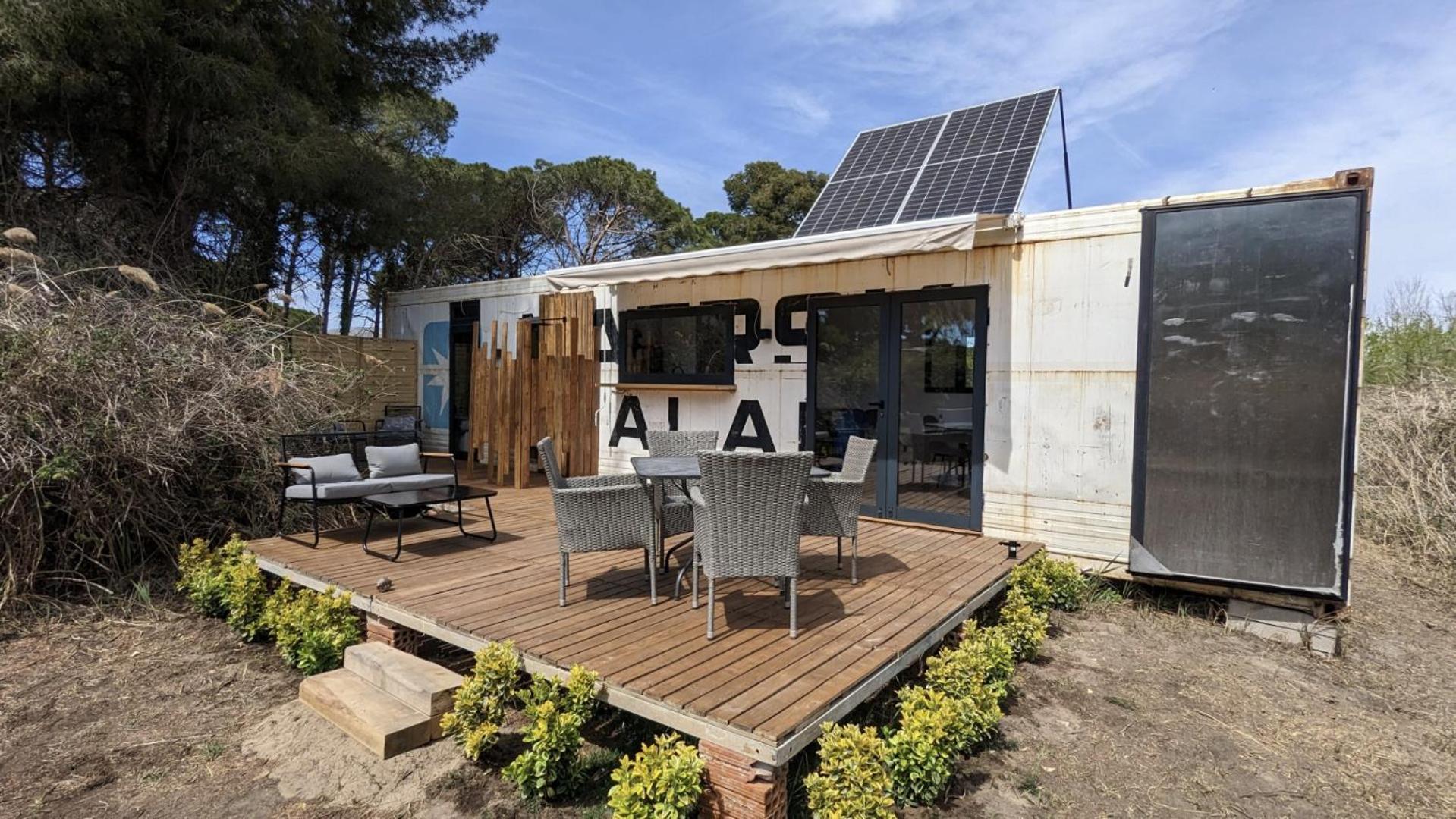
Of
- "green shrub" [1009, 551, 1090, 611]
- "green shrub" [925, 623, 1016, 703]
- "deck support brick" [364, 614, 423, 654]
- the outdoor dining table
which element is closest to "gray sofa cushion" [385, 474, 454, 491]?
"deck support brick" [364, 614, 423, 654]

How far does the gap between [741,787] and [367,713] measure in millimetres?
1683

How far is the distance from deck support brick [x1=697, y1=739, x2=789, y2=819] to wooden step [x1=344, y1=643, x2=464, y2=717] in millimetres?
1312

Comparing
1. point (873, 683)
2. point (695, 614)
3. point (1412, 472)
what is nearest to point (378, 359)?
point (695, 614)

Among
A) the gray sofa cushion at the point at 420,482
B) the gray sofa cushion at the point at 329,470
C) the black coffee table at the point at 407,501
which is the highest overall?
the gray sofa cushion at the point at 329,470

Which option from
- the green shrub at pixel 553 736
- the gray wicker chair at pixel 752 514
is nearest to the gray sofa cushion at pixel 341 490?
the green shrub at pixel 553 736

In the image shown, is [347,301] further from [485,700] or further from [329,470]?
[485,700]

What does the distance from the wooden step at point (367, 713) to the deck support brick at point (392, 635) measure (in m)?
0.27

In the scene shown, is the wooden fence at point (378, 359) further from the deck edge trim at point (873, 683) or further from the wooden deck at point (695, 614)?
the deck edge trim at point (873, 683)

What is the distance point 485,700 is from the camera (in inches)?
104

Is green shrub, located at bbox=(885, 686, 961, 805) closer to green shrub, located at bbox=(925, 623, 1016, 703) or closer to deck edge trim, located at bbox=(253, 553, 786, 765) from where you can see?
green shrub, located at bbox=(925, 623, 1016, 703)

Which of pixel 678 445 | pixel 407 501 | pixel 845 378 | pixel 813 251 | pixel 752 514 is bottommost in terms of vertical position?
pixel 407 501

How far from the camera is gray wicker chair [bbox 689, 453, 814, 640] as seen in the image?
2816 millimetres

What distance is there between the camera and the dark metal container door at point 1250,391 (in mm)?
3893

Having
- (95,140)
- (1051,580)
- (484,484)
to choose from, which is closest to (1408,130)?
(1051,580)
